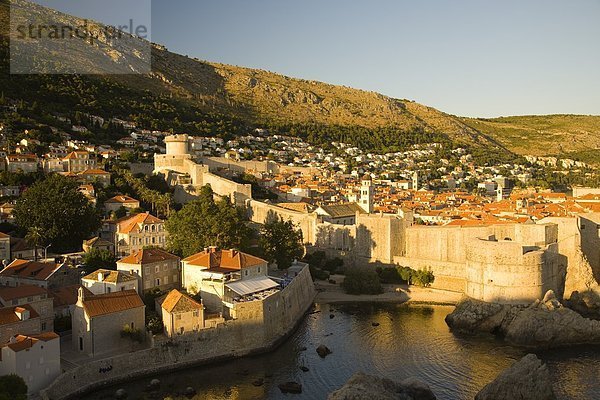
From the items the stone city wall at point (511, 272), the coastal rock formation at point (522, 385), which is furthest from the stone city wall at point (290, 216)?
the coastal rock formation at point (522, 385)

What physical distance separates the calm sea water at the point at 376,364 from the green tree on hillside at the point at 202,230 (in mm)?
4640

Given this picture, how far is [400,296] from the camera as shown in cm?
2606

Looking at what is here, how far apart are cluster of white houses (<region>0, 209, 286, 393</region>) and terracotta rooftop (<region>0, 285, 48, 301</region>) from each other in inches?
1.1

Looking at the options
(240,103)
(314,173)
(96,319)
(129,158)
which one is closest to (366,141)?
(240,103)

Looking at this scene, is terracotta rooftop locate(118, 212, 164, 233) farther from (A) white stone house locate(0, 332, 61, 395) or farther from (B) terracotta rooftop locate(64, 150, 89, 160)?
(A) white stone house locate(0, 332, 61, 395)

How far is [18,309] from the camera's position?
51.9ft

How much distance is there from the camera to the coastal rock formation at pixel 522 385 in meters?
14.7

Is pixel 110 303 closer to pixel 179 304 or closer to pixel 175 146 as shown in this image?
pixel 179 304

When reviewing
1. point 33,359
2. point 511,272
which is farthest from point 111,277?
point 511,272

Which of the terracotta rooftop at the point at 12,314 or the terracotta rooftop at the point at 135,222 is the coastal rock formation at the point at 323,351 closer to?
the terracotta rooftop at the point at 12,314

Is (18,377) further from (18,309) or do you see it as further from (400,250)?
(400,250)

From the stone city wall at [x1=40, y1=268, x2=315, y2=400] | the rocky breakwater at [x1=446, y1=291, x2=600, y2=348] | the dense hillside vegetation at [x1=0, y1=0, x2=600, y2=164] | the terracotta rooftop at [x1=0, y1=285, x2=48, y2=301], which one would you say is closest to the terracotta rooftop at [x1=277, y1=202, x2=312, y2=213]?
the stone city wall at [x1=40, y1=268, x2=315, y2=400]

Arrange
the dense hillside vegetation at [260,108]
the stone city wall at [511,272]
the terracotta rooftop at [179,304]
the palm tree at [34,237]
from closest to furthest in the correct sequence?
1. the terracotta rooftop at [179,304]
2. the stone city wall at [511,272]
3. the palm tree at [34,237]
4. the dense hillside vegetation at [260,108]

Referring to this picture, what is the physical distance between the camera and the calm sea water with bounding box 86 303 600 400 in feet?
52.6
